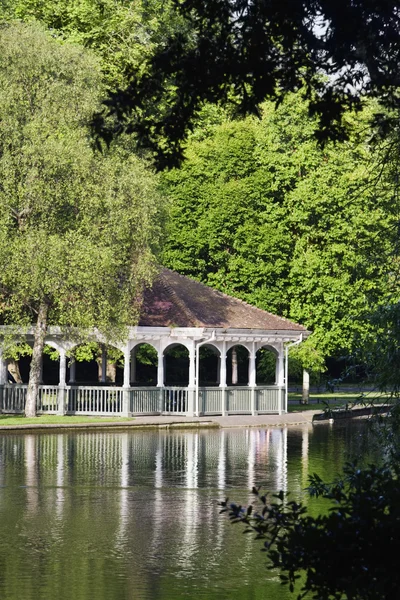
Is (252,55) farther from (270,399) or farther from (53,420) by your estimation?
(270,399)

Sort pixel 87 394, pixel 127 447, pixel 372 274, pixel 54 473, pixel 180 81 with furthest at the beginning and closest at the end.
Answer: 1. pixel 87 394
2. pixel 127 447
3. pixel 54 473
4. pixel 372 274
5. pixel 180 81

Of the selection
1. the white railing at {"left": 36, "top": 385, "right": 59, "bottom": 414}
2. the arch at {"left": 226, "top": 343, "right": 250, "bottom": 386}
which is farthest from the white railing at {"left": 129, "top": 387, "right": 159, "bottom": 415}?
the arch at {"left": 226, "top": 343, "right": 250, "bottom": 386}

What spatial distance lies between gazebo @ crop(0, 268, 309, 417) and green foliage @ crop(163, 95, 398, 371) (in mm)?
4808

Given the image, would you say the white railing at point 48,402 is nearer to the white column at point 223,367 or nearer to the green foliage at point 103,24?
the white column at point 223,367

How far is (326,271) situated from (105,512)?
1378 inches

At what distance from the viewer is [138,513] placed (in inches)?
746

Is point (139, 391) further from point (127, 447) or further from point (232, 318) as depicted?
point (127, 447)

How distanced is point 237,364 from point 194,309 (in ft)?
51.6

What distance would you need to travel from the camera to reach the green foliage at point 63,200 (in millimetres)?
38844

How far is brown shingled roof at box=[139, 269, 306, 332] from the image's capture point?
Result: 44.8 metres

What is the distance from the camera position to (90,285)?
39.4 m

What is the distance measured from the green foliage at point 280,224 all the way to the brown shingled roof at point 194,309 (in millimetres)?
4947

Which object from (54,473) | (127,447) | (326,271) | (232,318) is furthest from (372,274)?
(326,271)

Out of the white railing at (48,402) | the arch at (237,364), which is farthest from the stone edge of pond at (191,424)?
the arch at (237,364)
